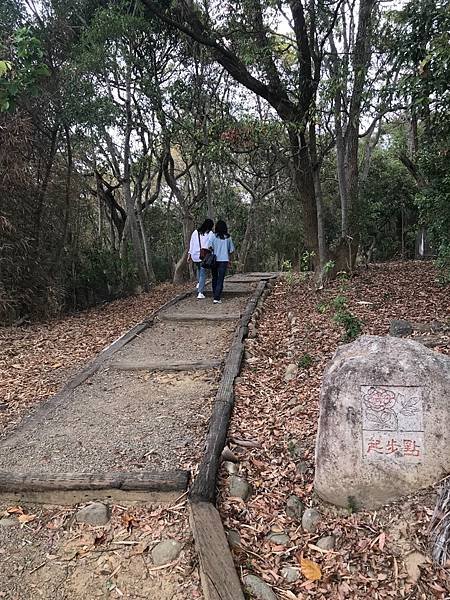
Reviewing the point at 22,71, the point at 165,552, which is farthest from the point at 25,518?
the point at 22,71

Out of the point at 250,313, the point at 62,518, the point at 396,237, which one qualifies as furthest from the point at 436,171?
the point at 396,237

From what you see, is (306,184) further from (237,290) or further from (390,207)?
(390,207)

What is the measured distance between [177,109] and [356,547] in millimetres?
12434

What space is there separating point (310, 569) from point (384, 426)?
861mm

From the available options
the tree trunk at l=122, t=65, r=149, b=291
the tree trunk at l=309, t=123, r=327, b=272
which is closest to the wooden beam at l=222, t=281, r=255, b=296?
the tree trunk at l=309, t=123, r=327, b=272

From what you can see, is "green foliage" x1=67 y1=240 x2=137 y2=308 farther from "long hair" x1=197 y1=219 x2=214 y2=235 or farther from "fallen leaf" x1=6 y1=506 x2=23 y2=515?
"fallen leaf" x1=6 y1=506 x2=23 y2=515

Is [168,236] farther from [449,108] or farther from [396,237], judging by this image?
[449,108]

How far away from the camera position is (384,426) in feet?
8.90

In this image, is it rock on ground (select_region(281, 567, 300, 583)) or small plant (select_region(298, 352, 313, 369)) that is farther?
small plant (select_region(298, 352, 313, 369))

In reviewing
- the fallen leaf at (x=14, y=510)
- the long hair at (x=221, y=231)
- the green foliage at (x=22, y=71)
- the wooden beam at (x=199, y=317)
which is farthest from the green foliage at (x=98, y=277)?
→ the fallen leaf at (x=14, y=510)

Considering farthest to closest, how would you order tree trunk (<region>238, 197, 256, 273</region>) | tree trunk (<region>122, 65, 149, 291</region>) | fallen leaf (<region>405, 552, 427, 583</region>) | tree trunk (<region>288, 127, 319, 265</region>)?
tree trunk (<region>238, 197, 256, 273</region>)
tree trunk (<region>122, 65, 149, 291</region>)
tree trunk (<region>288, 127, 319, 265</region>)
fallen leaf (<region>405, 552, 427, 583</region>)

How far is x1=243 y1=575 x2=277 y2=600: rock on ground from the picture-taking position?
2346mm

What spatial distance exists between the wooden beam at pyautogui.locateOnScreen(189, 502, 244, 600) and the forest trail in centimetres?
9

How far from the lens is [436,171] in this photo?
7301mm
